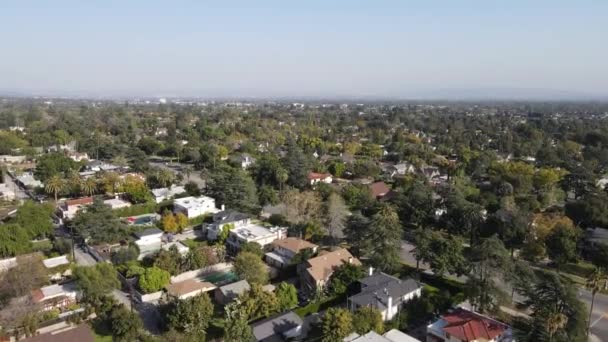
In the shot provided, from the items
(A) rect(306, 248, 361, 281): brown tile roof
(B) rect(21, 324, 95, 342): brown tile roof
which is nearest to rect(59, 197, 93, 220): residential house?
(B) rect(21, 324, 95, 342): brown tile roof

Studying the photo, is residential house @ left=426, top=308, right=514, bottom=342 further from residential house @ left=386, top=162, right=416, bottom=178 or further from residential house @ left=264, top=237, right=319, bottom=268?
residential house @ left=386, top=162, right=416, bottom=178

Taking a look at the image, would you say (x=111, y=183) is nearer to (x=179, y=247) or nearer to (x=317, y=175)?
(x=179, y=247)

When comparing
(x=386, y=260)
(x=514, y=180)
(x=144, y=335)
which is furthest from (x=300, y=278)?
(x=514, y=180)

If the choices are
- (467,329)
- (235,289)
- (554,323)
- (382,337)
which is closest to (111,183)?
(235,289)

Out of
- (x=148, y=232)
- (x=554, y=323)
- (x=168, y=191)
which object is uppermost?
(x=554, y=323)

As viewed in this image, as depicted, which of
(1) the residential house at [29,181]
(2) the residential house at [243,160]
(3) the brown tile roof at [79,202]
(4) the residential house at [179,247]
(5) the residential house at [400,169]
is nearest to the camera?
(4) the residential house at [179,247]

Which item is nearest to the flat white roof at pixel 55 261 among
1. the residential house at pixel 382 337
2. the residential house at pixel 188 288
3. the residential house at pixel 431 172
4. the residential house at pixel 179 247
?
the residential house at pixel 179 247

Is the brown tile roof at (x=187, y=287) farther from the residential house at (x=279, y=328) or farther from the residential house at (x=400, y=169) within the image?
the residential house at (x=400, y=169)
